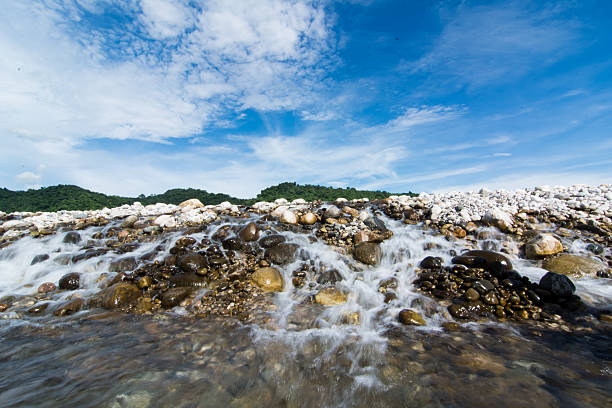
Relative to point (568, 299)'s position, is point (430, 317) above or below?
below

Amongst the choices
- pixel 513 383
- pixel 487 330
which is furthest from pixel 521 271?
pixel 513 383

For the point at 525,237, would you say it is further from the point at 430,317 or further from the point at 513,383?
the point at 513,383

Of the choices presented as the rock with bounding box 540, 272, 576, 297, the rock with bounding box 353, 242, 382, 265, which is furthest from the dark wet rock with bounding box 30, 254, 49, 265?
the rock with bounding box 540, 272, 576, 297

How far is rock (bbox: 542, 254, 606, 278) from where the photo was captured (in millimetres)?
5949

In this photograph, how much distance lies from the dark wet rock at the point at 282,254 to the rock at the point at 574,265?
6.74 meters

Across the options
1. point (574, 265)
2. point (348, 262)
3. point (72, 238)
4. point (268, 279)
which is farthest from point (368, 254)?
point (72, 238)

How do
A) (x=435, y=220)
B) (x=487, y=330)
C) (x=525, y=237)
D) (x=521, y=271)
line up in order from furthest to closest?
(x=435, y=220), (x=525, y=237), (x=521, y=271), (x=487, y=330)

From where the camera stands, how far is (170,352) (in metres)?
3.96

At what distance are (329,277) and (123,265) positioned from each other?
20.3ft

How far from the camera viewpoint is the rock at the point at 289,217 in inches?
391

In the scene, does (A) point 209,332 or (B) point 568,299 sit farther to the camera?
(B) point 568,299

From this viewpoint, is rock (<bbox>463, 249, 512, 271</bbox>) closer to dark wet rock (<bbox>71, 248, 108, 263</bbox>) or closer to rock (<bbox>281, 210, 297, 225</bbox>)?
rock (<bbox>281, 210, 297, 225</bbox>)

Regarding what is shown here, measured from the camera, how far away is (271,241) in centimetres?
823

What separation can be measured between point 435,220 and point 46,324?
1118 centimetres
